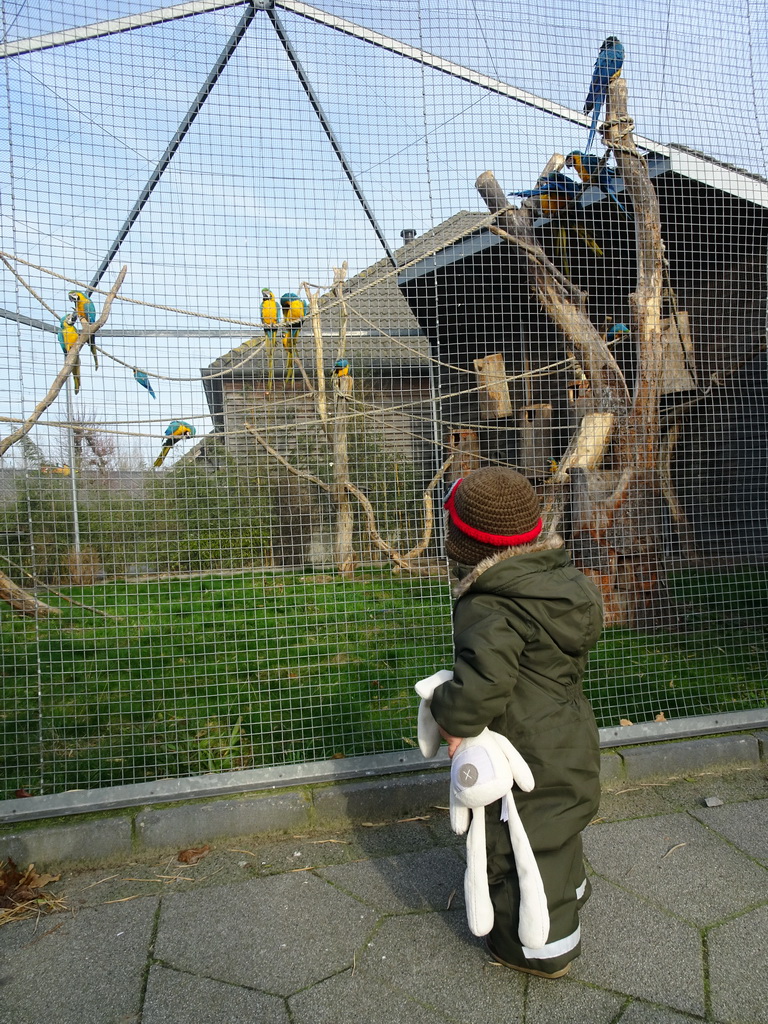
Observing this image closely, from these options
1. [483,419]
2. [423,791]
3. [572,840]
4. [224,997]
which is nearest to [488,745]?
[572,840]

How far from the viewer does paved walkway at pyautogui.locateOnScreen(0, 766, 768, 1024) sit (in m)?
1.85

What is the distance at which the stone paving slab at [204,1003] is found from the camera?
6.01 feet

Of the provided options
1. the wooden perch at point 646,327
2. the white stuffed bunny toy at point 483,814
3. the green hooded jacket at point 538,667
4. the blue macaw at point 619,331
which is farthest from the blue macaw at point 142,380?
the blue macaw at point 619,331

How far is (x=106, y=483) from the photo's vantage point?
3660mm

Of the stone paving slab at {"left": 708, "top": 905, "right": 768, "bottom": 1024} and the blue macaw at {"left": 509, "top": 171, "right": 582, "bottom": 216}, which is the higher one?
the blue macaw at {"left": 509, "top": 171, "right": 582, "bottom": 216}

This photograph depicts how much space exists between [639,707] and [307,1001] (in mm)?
2407

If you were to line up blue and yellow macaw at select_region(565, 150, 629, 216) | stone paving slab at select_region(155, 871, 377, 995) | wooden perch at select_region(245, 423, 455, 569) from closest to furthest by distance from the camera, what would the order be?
stone paving slab at select_region(155, 871, 377, 995)
wooden perch at select_region(245, 423, 455, 569)
blue and yellow macaw at select_region(565, 150, 629, 216)

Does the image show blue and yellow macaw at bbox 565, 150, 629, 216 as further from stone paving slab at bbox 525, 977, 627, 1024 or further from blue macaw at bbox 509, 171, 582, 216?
stone paving slab at bbox 525, 977, 627, 1024

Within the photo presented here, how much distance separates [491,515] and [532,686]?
472 mm

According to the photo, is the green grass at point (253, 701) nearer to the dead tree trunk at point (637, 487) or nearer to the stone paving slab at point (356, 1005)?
the dead tree trunk at point (637, 487)

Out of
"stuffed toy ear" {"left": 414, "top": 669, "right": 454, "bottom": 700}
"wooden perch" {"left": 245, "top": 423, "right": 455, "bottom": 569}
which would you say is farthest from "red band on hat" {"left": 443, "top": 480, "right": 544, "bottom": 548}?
"wooden perch" {"left": 245, "top": 423, "right": 455, "bottom": 569}

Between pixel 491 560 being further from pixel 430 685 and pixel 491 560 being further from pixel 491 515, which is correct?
pixel 430 685

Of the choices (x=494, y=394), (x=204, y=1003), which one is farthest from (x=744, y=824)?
(x=494, y=394)

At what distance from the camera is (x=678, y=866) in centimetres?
247
